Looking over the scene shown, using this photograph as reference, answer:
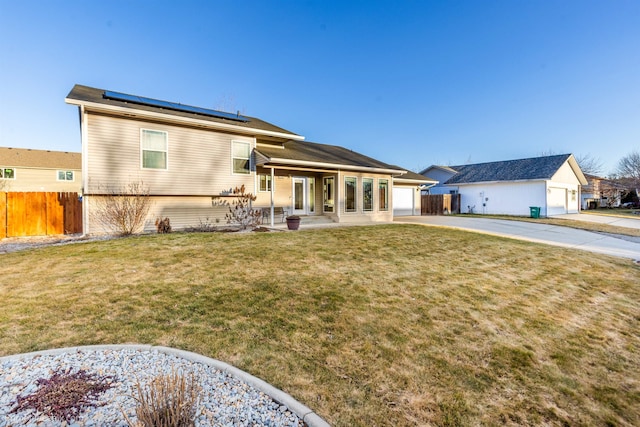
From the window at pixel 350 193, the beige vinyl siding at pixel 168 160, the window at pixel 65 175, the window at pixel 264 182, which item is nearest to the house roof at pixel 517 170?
the window at pixel 350 193

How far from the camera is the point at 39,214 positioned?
35.2 feet

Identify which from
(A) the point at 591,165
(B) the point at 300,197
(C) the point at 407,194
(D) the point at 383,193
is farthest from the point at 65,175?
(A) the point at 591,165

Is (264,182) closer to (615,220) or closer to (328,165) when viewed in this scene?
(328,165)

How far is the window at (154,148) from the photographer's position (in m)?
10.7

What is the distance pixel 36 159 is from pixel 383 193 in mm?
31090

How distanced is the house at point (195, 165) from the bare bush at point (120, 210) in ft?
0.69

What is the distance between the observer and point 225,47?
1611 centimetres

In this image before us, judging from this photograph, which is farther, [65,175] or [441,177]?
[441,177]

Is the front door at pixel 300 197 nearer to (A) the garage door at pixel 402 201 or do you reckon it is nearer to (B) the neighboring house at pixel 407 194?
(B) the neighboring house at pixel 407 194

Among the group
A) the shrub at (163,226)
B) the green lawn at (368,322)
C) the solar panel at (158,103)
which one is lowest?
the green lawn at (368,322)

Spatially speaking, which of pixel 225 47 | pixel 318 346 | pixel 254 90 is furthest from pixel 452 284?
pixel 254 90

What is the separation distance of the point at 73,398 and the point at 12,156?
35007 millimetres

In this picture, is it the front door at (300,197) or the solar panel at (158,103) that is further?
the front door at (300,197)

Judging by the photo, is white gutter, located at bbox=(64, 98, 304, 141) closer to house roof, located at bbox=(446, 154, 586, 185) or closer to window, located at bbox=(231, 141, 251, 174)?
window, located at bbox=(231, 141, 251, 174)
